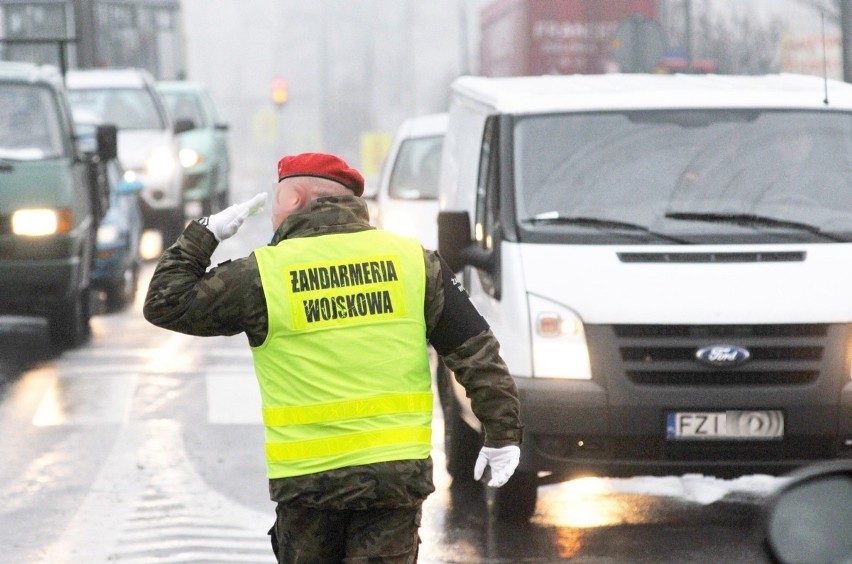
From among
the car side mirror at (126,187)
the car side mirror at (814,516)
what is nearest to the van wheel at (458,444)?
the car side mirror at (814,516)

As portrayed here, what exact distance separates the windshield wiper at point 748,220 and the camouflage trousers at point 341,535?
3.58 meters

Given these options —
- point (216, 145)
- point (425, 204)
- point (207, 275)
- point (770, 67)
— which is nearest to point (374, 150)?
point (770, 67)

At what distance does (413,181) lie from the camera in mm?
15172

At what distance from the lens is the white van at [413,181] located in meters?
14.1

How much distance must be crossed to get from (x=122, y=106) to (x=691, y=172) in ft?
49.0

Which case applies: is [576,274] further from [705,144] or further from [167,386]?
[167,386]

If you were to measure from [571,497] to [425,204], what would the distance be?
5.77 m

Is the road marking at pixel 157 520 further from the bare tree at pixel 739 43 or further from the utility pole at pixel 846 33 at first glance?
the bare tree at pixel 739 43

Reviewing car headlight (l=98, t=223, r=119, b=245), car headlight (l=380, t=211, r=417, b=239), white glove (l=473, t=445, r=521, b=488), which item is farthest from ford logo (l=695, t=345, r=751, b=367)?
car headlight (l=98, t=223, r=119, b=245)

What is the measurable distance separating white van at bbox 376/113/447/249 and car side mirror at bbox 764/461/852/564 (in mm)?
10408

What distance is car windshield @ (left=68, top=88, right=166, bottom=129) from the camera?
72.8 feet

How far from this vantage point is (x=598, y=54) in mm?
36375

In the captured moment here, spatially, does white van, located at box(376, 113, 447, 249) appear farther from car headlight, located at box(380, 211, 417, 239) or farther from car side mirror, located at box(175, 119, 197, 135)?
car side mirror, located at box(175, 119, 197, 135)

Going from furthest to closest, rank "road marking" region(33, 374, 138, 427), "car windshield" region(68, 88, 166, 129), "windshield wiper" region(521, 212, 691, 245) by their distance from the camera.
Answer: "car windshield" region(68, 88, 166, 129), "road marking" region(33, 374, 138, 427), "windshield wiper" region(521, 212, 691, 245)
